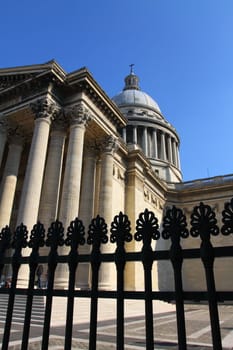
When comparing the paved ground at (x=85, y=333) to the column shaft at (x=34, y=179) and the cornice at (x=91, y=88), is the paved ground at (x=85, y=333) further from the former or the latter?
the cornice at (x=91, y=88)

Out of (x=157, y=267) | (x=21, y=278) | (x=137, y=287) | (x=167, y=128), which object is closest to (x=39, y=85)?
(x=21, y=278)

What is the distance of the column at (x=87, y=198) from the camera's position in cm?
1834

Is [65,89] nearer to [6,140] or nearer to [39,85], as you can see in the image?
[39,85]

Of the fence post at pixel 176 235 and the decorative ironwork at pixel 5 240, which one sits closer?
the fence post at pixel 176 235

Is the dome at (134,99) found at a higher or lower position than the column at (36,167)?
higher

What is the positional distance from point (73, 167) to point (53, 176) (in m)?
1.49

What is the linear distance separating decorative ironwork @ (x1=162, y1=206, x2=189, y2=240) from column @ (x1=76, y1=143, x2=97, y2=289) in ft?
55.4

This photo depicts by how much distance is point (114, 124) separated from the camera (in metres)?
23.7

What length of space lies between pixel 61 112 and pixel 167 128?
37718 mm

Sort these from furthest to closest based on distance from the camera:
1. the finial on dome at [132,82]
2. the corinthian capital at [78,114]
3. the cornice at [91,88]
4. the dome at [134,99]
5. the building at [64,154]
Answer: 1. the finial on dome at [132,82]
2. the dome at [134,99]
3. the cornice at [91,88]
4. the corinthian capital at [78,114]
5. the building at [64,154]

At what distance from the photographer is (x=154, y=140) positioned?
51438mm

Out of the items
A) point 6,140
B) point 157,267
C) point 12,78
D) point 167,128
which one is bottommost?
point 157,267

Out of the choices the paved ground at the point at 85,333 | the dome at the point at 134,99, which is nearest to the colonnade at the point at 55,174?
the paved ground at the point at 85,333

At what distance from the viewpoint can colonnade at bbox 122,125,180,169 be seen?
50.3 m
